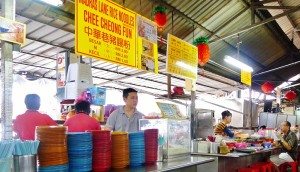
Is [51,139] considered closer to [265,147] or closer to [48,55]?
[265,147]

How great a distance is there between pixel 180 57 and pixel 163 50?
352 cm

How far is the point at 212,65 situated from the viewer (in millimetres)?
11070

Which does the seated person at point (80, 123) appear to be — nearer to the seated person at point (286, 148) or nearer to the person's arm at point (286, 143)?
the seated person at point (286, 148)

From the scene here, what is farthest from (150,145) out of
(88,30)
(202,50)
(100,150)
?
(202,50)

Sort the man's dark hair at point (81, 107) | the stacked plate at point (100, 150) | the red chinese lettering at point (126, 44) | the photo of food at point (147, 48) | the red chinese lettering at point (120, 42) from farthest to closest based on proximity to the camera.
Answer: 1. the photo of food at point (147, 48)
2. the man's dark hair at point (81, 107)
3. the red chinese lettering at point (126, 44)
4. the red chinese lettering at point (120, 42)
5. the stacked plate at point (100, 150)

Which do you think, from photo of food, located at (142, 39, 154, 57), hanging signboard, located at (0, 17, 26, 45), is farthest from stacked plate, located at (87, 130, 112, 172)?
photo of food, located at (142, 39, 154, 57)

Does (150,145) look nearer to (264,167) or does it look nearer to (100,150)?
(100,150)

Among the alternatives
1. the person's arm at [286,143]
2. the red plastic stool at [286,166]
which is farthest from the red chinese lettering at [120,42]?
the person's arm at [286,143]

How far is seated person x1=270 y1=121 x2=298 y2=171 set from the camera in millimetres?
6312

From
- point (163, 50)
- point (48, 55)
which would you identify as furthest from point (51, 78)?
point (163, 50)

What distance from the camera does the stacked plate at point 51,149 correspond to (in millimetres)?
1909

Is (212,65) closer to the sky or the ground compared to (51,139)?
closer to the sky

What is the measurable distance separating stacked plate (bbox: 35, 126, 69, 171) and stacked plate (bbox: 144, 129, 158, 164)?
91 centimetres

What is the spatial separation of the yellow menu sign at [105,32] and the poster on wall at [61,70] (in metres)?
2.86
